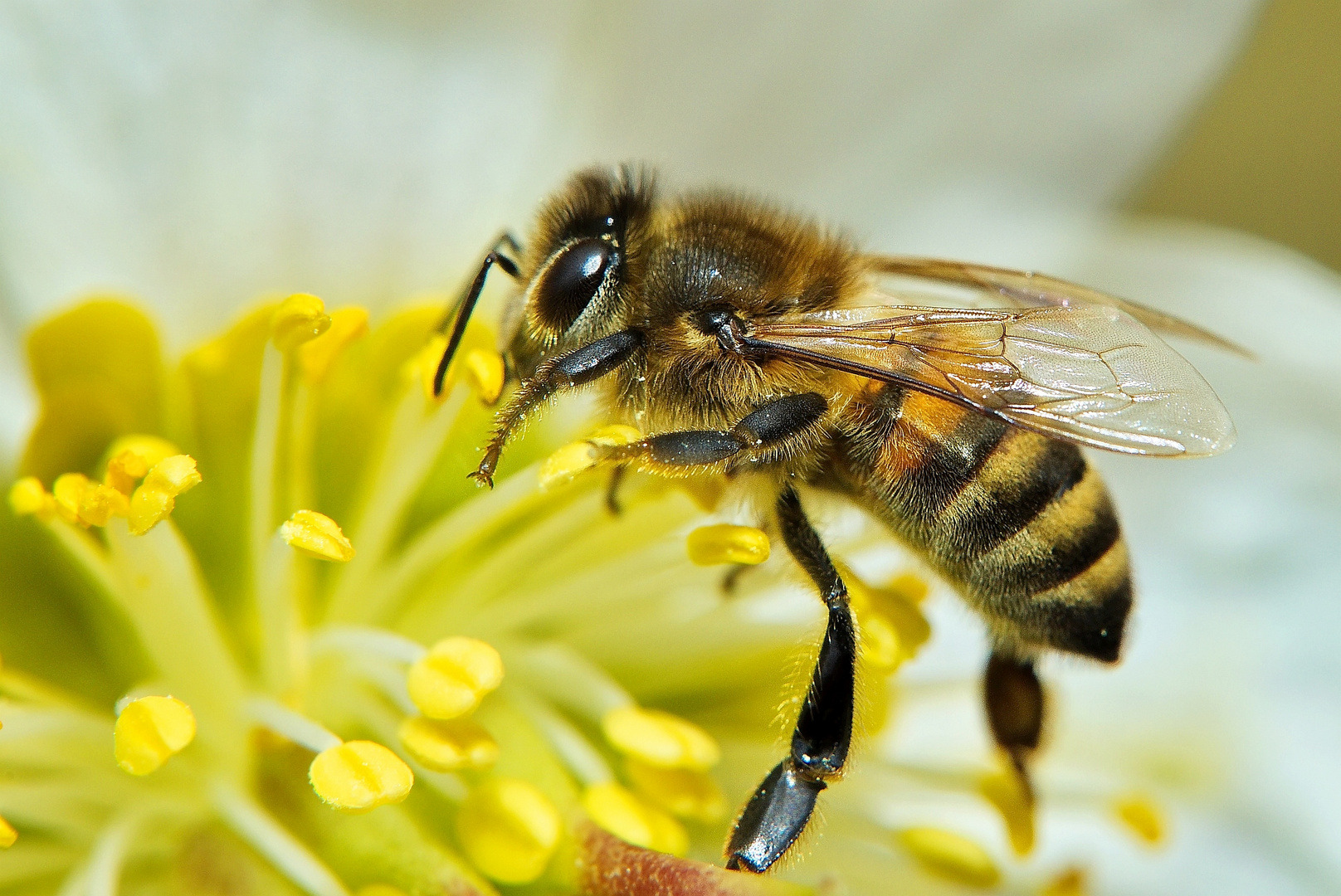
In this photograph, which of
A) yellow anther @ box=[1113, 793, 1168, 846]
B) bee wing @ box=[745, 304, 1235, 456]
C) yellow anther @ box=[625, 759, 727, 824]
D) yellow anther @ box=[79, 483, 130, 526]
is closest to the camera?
bee wing @ box=[745, 304, 1235, 456]

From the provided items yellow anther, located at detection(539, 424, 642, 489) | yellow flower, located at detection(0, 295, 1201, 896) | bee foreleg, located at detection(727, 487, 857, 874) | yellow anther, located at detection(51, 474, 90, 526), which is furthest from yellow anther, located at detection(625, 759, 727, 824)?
yellow anther, located at detection(51, 474, 90, 526)

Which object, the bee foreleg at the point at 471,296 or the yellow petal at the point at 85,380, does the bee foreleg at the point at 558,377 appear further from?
the yellow petal at the point at 85,380

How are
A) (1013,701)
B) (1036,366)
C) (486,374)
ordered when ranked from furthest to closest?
(1013,701) → (486,374) → (1036,366)

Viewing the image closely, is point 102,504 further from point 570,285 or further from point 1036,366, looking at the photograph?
point 1036,366

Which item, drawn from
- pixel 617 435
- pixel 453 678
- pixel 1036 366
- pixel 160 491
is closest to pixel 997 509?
pixel 1036 366

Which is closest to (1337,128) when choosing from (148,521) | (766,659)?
(766,659)

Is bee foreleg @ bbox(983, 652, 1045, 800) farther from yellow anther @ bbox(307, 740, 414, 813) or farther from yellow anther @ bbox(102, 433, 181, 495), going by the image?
yellow anther @ bbox(102, 433, 181, 495)
